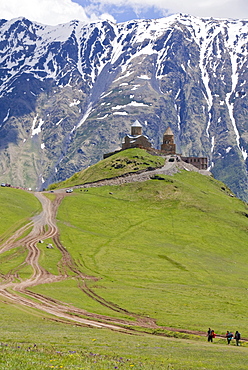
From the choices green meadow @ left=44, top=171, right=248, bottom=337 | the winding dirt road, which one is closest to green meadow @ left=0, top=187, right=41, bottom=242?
the winding dirt road

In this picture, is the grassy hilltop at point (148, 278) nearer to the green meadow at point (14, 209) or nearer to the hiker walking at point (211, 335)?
the hiker walking at point (211, 335)

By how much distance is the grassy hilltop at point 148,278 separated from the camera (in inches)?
1468

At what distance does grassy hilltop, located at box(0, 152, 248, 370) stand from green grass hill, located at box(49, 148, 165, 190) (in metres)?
1.59

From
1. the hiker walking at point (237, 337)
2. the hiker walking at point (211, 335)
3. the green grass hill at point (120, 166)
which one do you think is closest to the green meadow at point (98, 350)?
the hiker walking at point (211, 335)

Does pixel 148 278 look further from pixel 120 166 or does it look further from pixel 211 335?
pixel 120 166

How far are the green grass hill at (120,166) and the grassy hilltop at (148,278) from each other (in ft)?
5.20

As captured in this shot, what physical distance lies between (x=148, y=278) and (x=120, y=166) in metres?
96.6

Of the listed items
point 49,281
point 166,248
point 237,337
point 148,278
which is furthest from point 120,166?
point 237,337

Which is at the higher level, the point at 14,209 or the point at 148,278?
the point at 14,209

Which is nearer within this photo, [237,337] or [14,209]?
[237,337]

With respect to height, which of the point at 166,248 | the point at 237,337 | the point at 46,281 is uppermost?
the point at 166,248

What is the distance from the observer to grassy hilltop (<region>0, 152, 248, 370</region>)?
37281 millimetres

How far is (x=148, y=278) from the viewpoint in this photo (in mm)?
87500

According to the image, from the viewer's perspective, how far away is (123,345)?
138 ft
